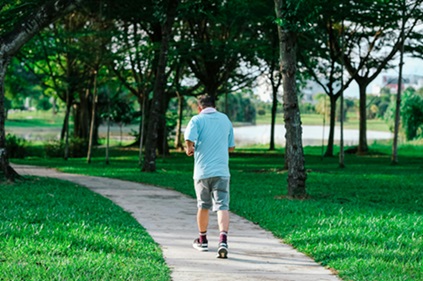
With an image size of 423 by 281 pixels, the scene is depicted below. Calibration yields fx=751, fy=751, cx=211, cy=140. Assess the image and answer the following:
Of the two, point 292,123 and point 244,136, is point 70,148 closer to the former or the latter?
point 292,123

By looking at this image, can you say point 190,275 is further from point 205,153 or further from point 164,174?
point 164,174

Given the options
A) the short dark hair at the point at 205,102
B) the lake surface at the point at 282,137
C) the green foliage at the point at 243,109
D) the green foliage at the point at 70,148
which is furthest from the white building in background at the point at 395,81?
the short dark hair at the point at 205,102

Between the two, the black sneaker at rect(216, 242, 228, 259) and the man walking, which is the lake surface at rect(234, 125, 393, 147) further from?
the black sneaker at rect(216, 242, 228, 259)

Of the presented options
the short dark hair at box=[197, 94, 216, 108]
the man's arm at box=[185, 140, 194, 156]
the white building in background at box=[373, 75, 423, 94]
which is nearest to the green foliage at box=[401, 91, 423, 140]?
the white building in background at box=[373, 75, 423, 94]

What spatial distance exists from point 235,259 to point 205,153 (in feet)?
4.31

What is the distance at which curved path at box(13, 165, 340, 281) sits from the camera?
7695 mm

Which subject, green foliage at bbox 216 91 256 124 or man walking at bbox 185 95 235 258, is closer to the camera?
man walking at bbox 185 95 235 258

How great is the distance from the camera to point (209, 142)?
8.95 metres

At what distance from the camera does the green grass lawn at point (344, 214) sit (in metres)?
8.30

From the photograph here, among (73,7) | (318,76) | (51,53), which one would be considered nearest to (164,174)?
(73,7)

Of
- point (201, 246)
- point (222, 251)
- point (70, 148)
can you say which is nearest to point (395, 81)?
point (70, 148)

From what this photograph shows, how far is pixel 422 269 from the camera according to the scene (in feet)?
25.6

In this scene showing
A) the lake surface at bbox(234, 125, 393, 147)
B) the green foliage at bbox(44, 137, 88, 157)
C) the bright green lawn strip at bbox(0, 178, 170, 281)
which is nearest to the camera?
the bright green lawn strip at bbox(0, 178, 170, 281)

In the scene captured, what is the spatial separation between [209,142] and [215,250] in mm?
1339
